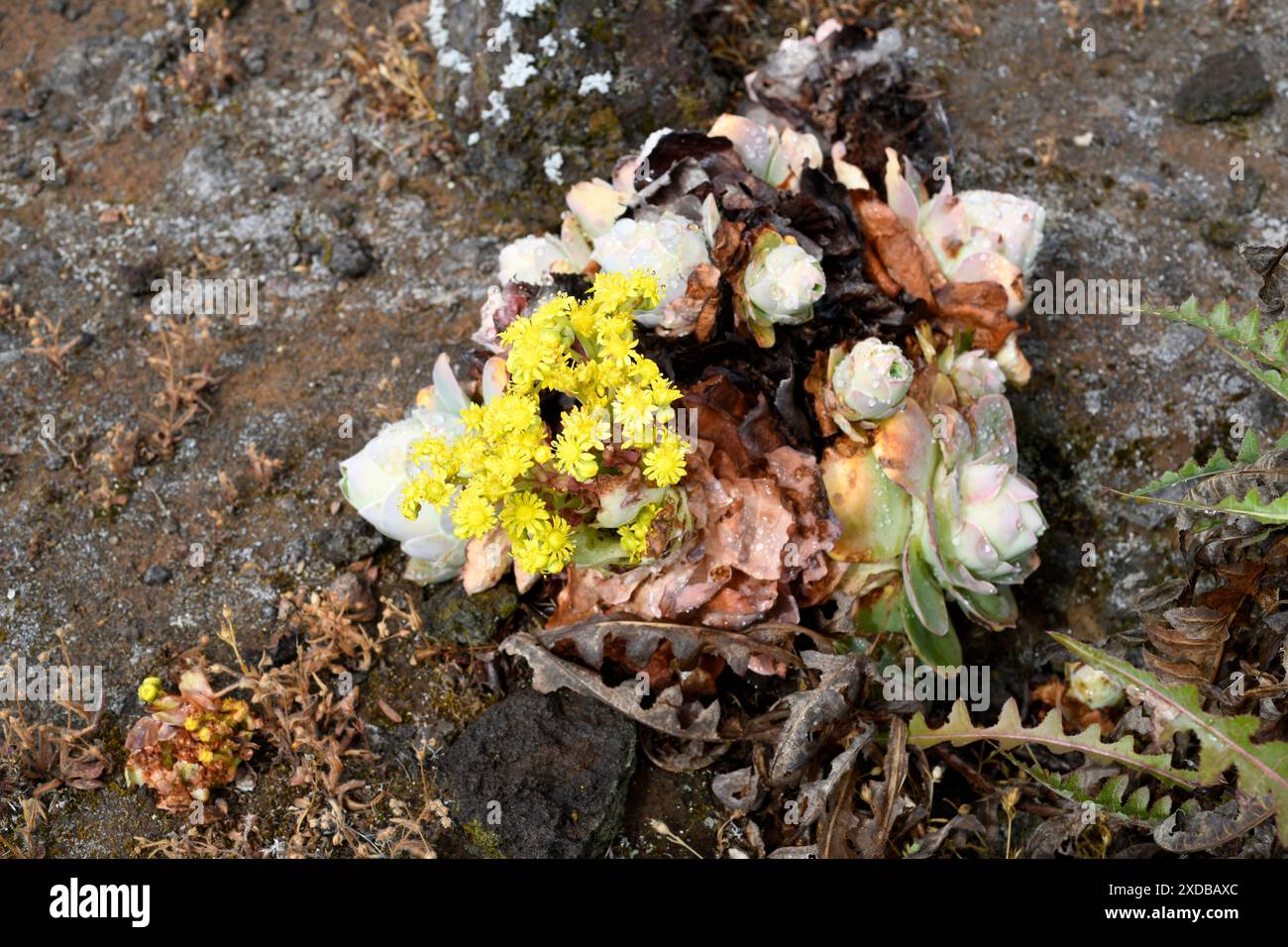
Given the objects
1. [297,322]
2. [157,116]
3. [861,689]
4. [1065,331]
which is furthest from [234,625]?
[1065,331]

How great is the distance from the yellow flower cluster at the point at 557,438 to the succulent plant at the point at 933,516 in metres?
0.66

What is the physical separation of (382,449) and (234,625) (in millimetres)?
668

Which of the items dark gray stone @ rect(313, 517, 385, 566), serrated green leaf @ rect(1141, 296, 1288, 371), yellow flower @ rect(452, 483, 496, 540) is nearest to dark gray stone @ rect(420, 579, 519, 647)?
dark gray stone @ rect(313, 517, 385, 566)

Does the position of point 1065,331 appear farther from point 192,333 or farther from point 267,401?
point 192,333

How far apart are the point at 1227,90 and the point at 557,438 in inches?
114

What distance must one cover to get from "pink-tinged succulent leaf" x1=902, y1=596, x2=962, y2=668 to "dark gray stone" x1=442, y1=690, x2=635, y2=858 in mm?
733

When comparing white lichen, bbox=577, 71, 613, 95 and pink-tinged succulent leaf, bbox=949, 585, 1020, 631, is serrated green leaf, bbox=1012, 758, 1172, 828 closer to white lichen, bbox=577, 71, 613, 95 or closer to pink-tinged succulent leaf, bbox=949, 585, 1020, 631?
pink-tinged succulent leaf, bbox=949, 585, 1020, 631

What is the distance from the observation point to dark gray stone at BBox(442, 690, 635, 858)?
108 inches

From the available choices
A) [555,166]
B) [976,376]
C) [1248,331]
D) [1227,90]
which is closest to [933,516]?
[976,376]

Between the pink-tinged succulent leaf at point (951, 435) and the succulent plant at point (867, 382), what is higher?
the succulent plant at point (867, 382)

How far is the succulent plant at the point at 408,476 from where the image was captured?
9.52 feet

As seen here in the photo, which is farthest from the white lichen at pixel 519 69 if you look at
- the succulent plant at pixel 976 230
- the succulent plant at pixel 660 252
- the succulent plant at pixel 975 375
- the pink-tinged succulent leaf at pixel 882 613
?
the pink-tinged succulent leaf at pixel 882 613

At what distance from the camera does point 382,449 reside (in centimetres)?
292

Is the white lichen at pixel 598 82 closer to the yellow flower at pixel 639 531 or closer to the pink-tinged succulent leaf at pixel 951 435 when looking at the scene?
the pink-tinged succulent leaf at pixel 951 435
